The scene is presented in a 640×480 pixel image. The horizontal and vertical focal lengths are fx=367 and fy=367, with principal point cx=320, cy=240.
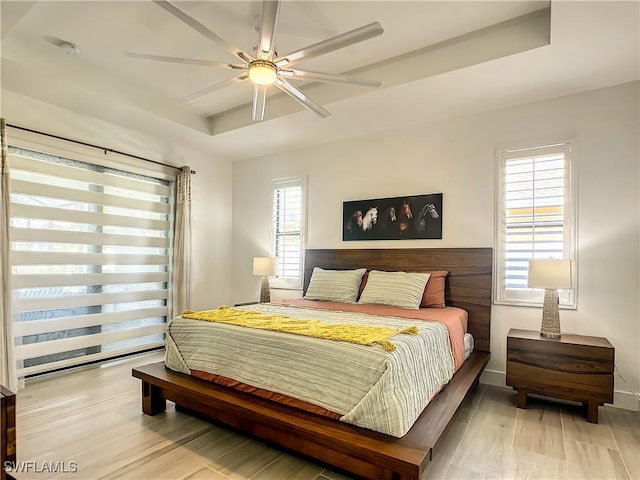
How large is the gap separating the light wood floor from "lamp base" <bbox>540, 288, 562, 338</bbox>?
0.59m

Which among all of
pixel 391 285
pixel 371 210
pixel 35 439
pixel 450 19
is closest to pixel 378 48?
pixel 450 19

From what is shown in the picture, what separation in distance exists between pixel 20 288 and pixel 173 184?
2.00m

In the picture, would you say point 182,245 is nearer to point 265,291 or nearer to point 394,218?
point 265,291

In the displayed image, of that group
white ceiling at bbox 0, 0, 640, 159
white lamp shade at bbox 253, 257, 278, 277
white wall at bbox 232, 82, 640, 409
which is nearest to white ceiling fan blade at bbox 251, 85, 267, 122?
white ceiling at bbox 0, 0, 640, 159

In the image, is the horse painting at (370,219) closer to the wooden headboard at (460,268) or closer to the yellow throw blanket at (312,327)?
the wooden headboard at (460,268)

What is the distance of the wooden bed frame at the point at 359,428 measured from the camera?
172 cm

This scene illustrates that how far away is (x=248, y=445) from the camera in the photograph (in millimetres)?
2303

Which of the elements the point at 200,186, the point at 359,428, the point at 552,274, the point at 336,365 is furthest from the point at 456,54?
the point at 200,186

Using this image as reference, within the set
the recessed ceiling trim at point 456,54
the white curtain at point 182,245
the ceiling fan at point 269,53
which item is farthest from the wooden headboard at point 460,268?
the white curtain at point 182,245

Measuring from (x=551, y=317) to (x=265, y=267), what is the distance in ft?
10.1

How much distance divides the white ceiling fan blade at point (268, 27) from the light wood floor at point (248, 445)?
2455mm

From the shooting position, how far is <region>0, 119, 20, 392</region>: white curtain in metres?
3.00

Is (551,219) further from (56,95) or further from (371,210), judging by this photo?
(56,95)

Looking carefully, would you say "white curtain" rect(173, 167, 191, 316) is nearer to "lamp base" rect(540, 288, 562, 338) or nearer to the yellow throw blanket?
the yellow throw blanket
